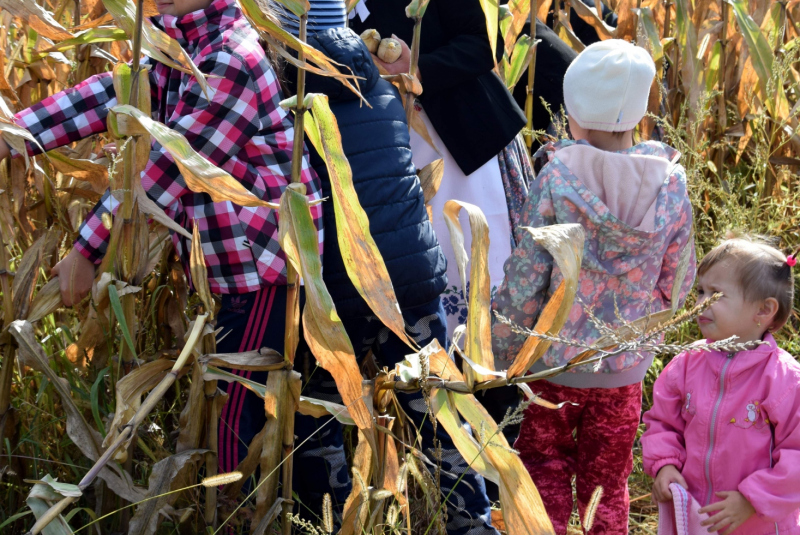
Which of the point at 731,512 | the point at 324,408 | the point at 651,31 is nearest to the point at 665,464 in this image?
the point at 731,512

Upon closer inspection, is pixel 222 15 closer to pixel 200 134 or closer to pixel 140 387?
pixel 200 134

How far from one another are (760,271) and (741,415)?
246 mm

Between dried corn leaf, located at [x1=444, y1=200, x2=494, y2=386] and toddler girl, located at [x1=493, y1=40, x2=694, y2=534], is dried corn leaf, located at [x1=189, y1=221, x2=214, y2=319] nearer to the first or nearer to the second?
dried corn leaf, located at [x1=444, y1=200, x2=494, y2=386]

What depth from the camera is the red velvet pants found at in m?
1.62

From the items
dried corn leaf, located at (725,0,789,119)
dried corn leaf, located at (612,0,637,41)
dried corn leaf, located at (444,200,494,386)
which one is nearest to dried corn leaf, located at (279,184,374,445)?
dried corn leaf, located at (444,200,494,386)

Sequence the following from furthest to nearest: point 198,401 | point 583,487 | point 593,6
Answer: point 593,6
point 583,487
point 198,401

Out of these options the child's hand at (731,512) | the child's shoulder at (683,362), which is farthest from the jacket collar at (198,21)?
the child's hand at (731,512)

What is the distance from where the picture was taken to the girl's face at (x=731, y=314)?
1.41 m

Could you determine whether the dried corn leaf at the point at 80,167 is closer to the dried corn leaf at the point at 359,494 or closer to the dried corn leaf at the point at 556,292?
the dried corn leaf at the point at 359,494

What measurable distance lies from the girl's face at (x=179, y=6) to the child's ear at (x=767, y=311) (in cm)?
104

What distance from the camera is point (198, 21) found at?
49.9 inches

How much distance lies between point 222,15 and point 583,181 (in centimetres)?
70

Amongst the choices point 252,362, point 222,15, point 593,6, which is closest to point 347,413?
point 252,362

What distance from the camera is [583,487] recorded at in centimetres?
168
